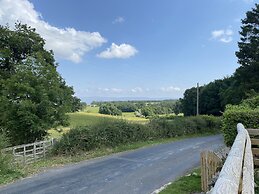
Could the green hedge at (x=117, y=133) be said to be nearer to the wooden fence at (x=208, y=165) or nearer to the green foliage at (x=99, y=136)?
the green foliage at (x=99, y=136)

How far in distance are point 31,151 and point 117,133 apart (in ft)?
20.1

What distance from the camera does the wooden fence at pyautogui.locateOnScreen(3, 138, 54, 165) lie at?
15.7m

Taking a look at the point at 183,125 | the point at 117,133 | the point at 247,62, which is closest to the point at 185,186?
the point at 117,133

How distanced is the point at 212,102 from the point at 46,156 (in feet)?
130

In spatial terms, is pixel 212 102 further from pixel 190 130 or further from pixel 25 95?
pixel 25 95

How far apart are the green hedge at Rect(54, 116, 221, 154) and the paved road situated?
9.29 feet

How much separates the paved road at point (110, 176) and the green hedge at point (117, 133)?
283 centimetres

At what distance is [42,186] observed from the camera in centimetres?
984

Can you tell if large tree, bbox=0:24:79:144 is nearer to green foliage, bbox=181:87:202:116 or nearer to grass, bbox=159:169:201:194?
grass, bbox=159:169:201:194

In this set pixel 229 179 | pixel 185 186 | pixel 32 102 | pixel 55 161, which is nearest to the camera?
pixel 229 179

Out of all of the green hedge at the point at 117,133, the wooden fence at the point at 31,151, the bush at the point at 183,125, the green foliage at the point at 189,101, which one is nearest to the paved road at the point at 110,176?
the green hedge at the point at 117,133

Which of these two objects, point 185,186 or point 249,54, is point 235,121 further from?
point 249,54

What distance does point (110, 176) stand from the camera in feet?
36.6

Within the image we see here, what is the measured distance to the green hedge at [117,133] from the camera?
17844 mm
